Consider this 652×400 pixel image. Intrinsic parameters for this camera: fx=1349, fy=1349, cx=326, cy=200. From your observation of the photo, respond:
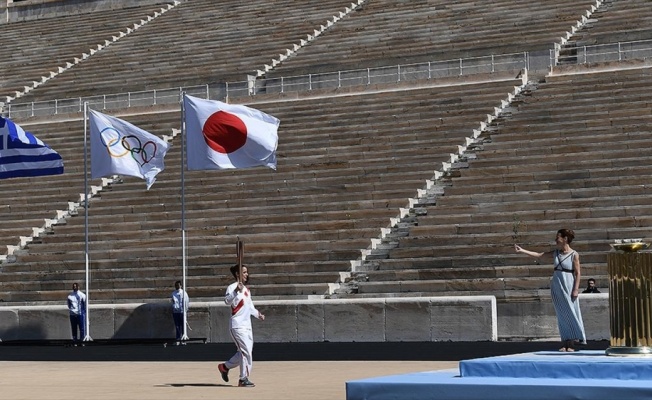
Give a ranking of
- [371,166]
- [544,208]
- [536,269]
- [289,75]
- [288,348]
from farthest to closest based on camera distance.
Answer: [289,75] → [371,166] → [544,208] → [536,269] → [288,348]

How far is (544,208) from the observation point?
25688 millimetres

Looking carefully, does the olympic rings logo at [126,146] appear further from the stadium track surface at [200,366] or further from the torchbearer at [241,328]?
the torchbearer at [241,328]

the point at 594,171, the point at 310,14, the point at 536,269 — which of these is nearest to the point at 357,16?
the point at 310,14

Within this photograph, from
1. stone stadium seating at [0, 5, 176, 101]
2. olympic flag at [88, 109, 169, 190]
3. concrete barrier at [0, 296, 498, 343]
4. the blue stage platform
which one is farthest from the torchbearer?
stone stadium seating at [0, 5, 176, 101]

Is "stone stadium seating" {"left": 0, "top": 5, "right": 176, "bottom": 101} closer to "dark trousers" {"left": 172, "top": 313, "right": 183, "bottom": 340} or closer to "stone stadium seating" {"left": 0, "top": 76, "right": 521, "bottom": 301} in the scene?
"stone stadium seating" {"left": 0, "top": 76, "right": 521, "bottom": 301}

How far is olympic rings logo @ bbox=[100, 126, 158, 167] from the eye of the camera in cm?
2433

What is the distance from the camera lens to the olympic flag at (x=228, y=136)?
22.5 meters

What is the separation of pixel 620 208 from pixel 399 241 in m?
4.23

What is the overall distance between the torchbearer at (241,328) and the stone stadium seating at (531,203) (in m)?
8.15

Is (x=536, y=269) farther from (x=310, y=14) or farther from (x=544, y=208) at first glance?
(x=310, y=14)

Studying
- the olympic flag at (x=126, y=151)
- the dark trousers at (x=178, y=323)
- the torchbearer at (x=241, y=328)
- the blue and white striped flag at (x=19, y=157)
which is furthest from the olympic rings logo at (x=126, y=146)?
the torchbearer at (x=241, y=328)

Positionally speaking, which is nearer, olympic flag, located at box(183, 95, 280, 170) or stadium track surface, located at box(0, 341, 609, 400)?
stadium track surface, located at box(0, 341, 609, 400)

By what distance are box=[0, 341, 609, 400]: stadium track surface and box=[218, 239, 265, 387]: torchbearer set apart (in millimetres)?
231

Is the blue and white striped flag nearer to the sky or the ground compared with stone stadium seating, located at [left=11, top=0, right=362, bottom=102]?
nearer to the ground
